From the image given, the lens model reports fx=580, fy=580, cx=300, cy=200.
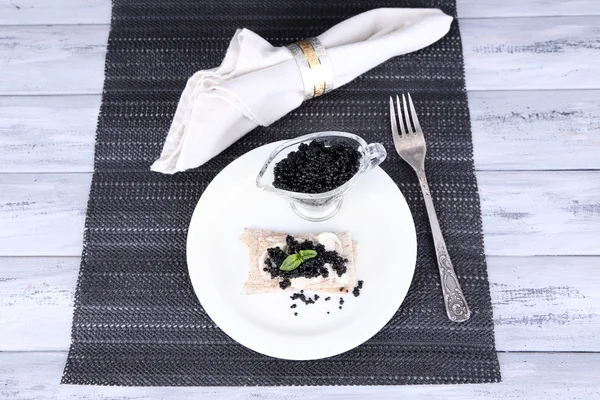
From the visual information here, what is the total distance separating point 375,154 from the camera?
1192mm

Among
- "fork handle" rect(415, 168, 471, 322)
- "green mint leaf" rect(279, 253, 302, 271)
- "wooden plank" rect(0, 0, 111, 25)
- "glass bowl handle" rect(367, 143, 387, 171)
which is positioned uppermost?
"wooden plank" rect(0, 0, 111, 25)

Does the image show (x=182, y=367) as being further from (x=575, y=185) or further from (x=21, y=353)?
(x=575, y=185)

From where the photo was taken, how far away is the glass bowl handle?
119 centimetres

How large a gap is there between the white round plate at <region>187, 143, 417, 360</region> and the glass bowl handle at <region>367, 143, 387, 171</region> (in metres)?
0.08

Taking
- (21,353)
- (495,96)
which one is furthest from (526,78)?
(21,353)

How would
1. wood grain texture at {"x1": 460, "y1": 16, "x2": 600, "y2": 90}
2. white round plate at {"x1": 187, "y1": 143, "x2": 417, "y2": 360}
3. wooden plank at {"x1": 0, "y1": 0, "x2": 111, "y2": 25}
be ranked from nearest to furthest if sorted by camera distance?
white round plate at {"x1": 187, "y1": 143, "x2": 417, "y2": 360} < wood grain texture at {"x1": 460, "y1": 16, "x2": 600, "y2": 90} < wooden plank at {"x1": 0, "y1": 0, "x2": 111, "y2": 25}

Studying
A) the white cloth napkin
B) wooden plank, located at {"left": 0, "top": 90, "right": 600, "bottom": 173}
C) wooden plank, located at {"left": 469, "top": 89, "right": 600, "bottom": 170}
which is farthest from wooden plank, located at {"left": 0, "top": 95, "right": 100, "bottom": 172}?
wooden plank, located at {"left": 469, "top": 89, "right": 600, "bottom": 170}

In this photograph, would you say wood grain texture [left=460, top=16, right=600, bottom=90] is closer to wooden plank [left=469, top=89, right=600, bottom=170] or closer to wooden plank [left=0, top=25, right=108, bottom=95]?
wooden plank [left=469, top=89, right=600, bottom=170]

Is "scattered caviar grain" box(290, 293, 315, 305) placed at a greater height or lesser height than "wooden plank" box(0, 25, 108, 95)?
lesser

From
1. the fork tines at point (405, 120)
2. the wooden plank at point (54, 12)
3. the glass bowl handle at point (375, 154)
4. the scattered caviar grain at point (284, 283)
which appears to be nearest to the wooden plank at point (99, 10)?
the wooden plank at point (54, 12)

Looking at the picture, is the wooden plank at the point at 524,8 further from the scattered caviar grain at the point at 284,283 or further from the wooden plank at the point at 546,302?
the scattered caviar grain at the point at 284,283

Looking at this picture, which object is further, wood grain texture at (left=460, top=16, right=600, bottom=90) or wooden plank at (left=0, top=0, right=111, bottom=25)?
wooden plank at (left=0, top=0, right=111, bottom=25)

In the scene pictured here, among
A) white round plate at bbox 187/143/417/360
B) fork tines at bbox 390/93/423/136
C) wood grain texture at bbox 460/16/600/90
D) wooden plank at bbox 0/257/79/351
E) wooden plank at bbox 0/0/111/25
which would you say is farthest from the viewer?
wooden plank at bbox 0/0/111/25

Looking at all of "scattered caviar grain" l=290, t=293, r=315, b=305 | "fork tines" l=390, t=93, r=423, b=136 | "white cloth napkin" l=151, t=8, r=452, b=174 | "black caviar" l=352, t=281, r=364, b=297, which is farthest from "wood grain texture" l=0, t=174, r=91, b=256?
"fork tines" l=390, t=93, r=423, b=136
